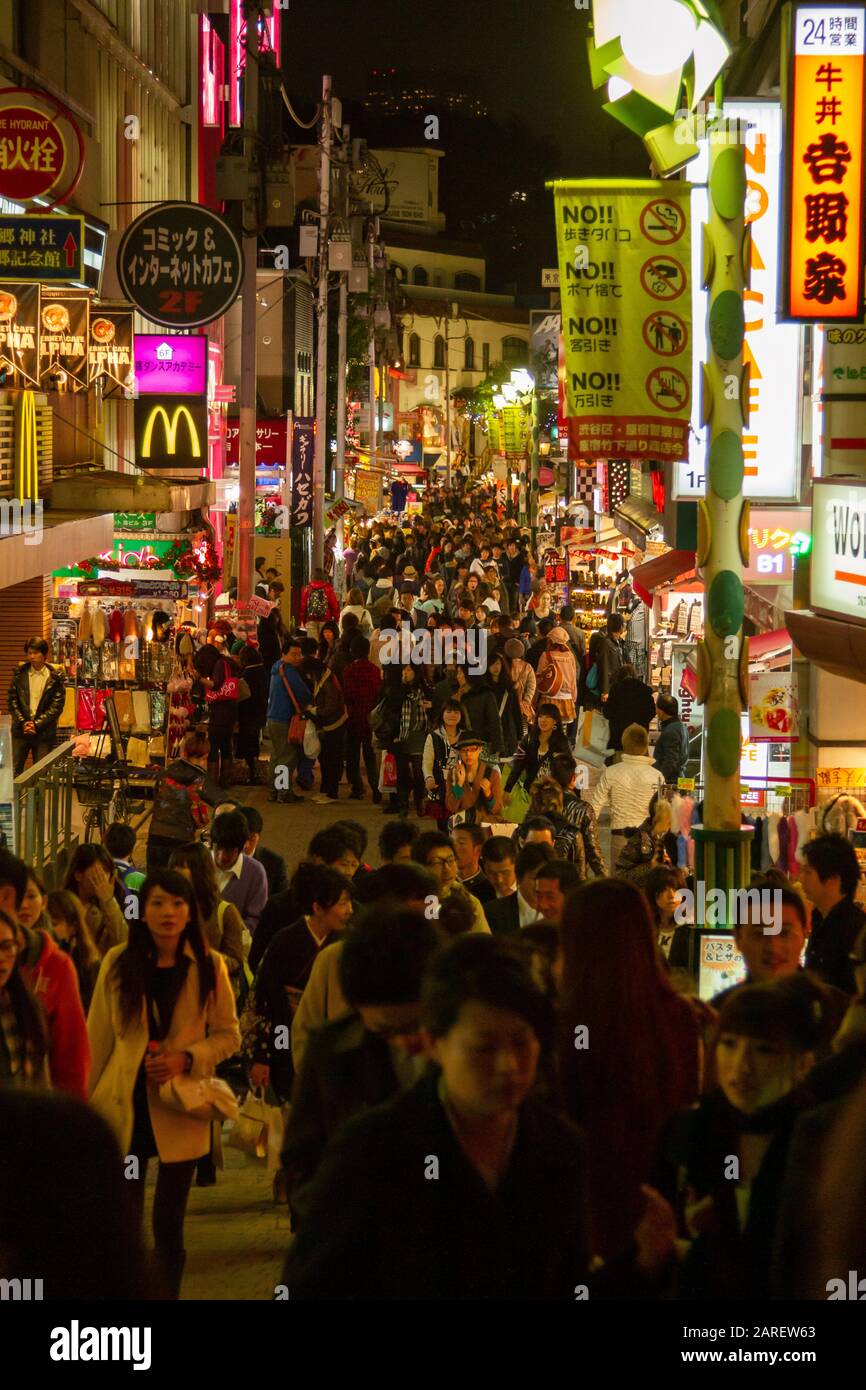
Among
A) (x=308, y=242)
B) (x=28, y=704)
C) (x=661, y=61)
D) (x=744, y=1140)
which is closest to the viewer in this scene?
(x=744, y=1140)

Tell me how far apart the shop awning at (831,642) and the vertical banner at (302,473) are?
2054cm

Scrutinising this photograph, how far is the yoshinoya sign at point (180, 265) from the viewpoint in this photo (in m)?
17.6

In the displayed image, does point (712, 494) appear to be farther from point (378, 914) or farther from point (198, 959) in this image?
point (378, 914)

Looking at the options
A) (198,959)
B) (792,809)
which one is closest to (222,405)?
(792,809)

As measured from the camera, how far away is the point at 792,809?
12.5 m

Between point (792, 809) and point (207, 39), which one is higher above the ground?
point (207, 39)

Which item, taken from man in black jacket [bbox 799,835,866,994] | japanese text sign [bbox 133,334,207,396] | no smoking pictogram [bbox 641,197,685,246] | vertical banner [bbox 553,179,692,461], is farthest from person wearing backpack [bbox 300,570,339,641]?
man in black jacket [bbox 799,835,866,994]

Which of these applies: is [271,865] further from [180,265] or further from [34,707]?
[180,265]

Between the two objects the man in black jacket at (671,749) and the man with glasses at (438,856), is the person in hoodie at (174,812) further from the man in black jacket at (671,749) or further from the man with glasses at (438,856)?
the man in black jacket at (671,749)

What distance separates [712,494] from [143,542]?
14.2 meters

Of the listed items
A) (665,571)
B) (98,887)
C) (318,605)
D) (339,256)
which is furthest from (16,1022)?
(339,256)

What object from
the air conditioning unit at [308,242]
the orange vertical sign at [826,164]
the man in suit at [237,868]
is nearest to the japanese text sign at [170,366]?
the orange vertical sign at [826,164]

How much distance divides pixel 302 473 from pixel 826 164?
2128 centimetres
